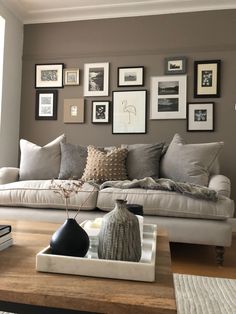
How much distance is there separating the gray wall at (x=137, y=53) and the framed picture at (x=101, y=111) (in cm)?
7

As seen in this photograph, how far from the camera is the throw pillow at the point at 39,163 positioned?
9.00ft

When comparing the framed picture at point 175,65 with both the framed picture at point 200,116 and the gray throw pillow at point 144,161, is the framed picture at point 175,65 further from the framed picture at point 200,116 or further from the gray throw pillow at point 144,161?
the gray throw pillow at point 144,161

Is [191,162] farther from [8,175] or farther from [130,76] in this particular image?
[8,175]

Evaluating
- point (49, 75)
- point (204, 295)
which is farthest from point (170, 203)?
point (49, 75)

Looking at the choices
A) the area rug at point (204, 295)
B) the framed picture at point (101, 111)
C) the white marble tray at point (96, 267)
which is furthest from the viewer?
the framed picture at point (101, 111)

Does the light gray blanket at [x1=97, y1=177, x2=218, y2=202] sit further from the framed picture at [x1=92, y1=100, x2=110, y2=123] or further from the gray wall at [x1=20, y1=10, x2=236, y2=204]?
the framed picture at [x1=92, y1=100, x2=110, y2=123]

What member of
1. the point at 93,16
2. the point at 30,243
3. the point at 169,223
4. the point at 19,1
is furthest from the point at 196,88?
the point at 30,243

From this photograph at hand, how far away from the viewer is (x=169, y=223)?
6.53 ft

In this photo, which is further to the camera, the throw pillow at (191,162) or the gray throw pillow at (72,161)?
the gray throw pillow at (72,161)

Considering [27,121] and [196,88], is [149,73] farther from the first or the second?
[27,121]

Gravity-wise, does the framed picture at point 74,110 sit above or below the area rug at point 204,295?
above

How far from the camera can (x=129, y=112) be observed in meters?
3.32

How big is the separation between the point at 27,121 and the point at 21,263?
3006 mm

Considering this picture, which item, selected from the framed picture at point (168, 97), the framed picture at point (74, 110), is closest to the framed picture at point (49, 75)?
the framed picture at point (74, 110)
